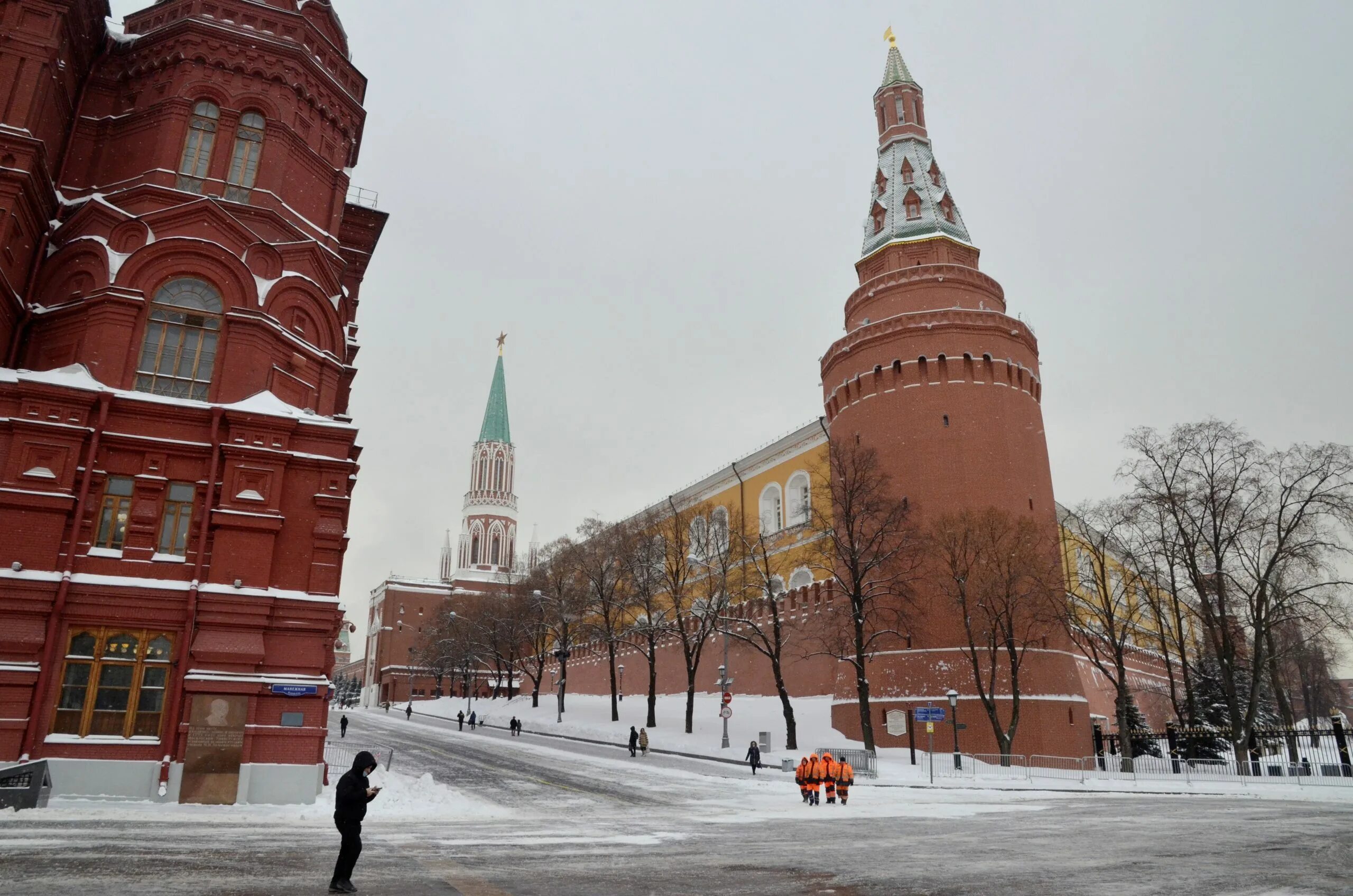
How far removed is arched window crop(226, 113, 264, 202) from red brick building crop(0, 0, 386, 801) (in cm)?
7

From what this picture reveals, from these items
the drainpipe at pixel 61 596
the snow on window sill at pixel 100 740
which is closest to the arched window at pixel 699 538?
the snow on window sill at pixel 100 740

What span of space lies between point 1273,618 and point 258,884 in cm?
3670

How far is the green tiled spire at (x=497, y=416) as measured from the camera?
12569 cm

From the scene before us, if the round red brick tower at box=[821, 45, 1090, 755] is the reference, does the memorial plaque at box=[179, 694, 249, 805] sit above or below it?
below

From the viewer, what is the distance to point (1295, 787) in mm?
27688

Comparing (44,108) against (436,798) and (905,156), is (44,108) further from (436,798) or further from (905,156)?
(905,156)

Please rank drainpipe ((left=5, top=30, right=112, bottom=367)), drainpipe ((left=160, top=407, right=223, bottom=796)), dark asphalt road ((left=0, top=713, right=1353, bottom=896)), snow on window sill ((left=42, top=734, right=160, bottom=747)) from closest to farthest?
dark asphalt road ((left=0, top=713, right=1353, bottom=896)) → snow on window sill ((left=42, top=734, right=160, bottom=747)) → drainpipe ((left=160, top=407, right=223, bottom=796)) → drainpipe ((left=5, top=30, right=112, bottom=367))

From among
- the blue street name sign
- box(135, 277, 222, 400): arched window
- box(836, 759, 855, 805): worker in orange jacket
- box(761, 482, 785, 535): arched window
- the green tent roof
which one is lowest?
box(836, 759, 855, 805): worker in orange jacket

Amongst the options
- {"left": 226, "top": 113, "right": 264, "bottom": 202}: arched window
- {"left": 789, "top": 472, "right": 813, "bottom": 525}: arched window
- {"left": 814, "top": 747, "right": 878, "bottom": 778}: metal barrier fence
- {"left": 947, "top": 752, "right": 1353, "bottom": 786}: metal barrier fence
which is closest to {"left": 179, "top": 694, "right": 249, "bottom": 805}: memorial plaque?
{"left": 226, "top": 113, "right": 264, "bottom": 202}: arched window

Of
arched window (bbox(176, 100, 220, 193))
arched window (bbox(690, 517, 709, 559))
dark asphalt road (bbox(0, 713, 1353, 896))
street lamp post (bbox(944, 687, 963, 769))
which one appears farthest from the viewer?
arched window (bbox(690, 517, 709, 559))

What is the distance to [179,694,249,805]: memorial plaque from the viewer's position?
17.3 meters

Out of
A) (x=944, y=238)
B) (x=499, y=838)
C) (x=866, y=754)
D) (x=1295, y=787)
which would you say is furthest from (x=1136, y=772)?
(x=499, y=838)

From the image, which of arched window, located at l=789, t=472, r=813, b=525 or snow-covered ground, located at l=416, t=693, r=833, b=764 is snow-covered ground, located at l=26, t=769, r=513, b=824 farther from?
arched window, located at l=789, t=472, r=813, b=525

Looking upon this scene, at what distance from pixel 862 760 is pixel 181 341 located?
79.0 ft
